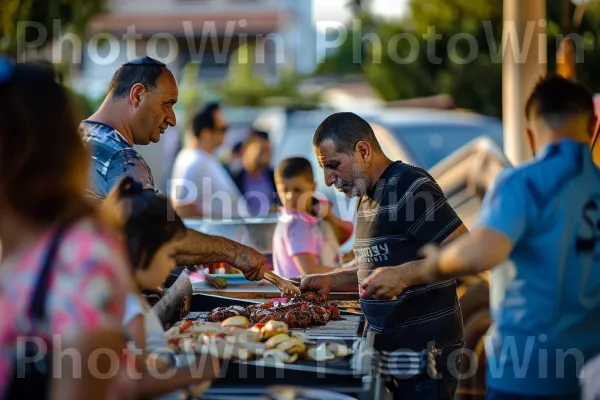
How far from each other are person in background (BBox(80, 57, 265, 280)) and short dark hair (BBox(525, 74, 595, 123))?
160cm

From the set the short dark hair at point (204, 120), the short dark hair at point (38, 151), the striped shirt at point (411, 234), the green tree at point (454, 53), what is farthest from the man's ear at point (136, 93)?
the green tree at point (454, 53)

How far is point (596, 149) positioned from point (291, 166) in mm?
1817

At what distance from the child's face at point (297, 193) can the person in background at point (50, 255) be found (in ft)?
12.4

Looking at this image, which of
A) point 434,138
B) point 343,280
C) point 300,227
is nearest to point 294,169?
point 300,227

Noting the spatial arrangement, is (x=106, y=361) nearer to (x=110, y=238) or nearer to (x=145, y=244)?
(x=110, y=238)

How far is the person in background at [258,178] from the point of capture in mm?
10789

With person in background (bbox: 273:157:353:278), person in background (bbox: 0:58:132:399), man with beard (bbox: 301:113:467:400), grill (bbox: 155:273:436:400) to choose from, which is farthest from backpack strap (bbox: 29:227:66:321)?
person in background (bbox: 273:157:353:278)

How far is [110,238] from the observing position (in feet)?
8.50

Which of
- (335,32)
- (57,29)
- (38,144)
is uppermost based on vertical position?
(335,32)

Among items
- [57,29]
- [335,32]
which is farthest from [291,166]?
[335,32]

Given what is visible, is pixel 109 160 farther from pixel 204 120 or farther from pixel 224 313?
pixel 204 120

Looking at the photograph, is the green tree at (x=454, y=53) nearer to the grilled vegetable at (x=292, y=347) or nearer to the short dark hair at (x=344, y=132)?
the short dark hair at (x=344, y=132)

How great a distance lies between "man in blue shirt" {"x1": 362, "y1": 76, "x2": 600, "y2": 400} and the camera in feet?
10.8

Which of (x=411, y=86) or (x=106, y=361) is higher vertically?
(x=411, y=86)
